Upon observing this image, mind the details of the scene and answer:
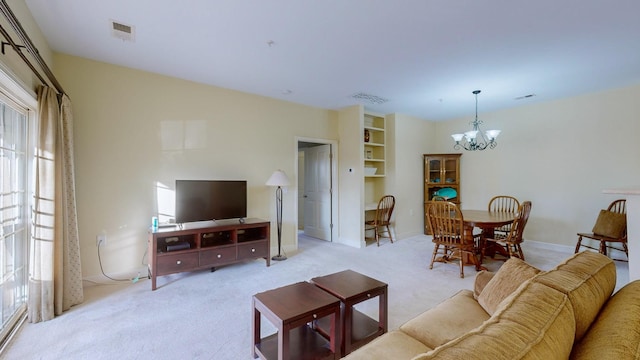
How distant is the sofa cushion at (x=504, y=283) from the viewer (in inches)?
58.4

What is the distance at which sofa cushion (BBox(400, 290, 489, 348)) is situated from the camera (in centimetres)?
139

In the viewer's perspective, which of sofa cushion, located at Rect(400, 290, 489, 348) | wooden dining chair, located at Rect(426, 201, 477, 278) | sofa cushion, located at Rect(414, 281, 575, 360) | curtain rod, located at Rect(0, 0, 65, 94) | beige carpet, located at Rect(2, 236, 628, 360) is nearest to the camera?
sofa cushion, located at Rect(414, 281, 575, 360)

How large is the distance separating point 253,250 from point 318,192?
2.33 metres

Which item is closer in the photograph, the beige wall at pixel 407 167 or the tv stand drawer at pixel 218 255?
the tv stand drawer at pixel 218 255

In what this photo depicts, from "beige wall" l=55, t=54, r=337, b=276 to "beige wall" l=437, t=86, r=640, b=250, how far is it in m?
4.57

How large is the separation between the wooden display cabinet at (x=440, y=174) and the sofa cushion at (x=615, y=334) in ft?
17.3

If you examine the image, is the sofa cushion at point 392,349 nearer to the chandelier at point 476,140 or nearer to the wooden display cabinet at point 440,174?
the chandelier at point 476,140

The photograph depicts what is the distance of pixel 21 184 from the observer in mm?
2441

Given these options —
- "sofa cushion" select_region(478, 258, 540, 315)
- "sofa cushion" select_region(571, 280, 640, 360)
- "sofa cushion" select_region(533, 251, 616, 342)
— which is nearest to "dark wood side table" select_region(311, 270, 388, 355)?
"sofa cushion" select_region(478, 258, 540, 315)

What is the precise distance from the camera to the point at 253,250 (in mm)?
3754

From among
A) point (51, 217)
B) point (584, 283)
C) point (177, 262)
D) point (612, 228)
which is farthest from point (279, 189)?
point (612, 228)

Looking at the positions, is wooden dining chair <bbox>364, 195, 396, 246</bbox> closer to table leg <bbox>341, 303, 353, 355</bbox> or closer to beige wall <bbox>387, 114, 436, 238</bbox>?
beige wall <bbox>387, 114, 436, 238</bbox>

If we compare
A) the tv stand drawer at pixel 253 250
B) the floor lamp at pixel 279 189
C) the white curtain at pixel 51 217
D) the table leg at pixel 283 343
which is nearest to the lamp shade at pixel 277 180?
the floor lamp at pixel 279 189

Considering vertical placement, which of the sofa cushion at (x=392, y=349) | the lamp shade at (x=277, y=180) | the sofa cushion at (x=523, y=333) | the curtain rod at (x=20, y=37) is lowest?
the sofa cushion at (x=392, y=349)
